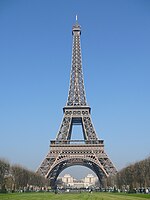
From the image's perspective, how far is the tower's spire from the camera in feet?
275

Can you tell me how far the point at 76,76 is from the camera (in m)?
85.4

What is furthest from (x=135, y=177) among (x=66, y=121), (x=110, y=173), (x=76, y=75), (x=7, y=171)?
(x=76, y=75)

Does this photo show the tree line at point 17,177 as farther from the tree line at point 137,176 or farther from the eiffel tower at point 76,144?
the tree line at point 137,176

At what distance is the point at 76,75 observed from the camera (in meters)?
85.4

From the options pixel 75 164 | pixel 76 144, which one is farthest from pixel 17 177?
pixel 75 164

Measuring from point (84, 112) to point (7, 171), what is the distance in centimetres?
2617

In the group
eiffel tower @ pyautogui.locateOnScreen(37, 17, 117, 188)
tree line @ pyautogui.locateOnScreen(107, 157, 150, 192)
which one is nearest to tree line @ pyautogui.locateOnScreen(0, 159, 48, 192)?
eiffel tower @ pyautogui.locateOnScreen(37, 17, 117, 188)

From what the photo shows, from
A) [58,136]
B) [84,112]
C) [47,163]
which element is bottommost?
[47,163]

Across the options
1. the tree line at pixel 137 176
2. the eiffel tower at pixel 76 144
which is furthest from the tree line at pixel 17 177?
the tree line at pixel 137 176

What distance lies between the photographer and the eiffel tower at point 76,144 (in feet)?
248

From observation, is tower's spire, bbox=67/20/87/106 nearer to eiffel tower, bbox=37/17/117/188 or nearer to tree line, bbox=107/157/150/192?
eiffel tower, bbox=37/17/117/188

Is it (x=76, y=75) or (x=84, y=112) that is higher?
(x=76, y=75)

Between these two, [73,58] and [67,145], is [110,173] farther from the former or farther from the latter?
[73,58]

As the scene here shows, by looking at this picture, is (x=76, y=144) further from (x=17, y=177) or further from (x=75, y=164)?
(x=17, y=177)
